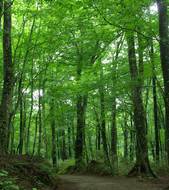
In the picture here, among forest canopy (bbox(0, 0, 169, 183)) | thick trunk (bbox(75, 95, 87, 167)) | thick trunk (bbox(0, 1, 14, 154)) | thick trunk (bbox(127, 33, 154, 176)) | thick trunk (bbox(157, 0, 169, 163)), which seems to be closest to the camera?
thick trunk (bbox(157, 0, 169, 163))

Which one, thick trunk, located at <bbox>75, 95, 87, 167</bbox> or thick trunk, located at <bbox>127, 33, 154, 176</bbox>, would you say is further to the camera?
thick trunk, located at <bbox>75, 95, 87, 167</bbox>

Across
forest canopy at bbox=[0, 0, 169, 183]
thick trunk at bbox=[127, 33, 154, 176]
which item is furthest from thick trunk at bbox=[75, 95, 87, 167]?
thick trunk at bbox=[127, 33, 154, 176]

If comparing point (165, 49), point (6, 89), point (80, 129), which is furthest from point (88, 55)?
point (165, 49)

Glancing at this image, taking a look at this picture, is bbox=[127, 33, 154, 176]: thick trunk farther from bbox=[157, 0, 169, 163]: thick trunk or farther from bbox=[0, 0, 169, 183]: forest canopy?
bbox=[157, 0, 169, 163]: thick trunk

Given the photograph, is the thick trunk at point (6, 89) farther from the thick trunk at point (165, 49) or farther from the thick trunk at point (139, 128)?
the thick trunk at point (139, 128)

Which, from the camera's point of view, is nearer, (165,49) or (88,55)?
(165,49)

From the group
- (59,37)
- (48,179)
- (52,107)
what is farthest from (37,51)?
(52,107)

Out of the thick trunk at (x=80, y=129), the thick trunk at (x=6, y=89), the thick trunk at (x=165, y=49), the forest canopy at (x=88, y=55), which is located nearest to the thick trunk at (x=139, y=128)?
the forest canopy at (x=88, y=55)

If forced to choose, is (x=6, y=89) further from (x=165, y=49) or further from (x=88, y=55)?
(x=88, y=55)

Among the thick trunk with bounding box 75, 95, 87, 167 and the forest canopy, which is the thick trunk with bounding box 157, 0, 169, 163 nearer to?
the forest canopy

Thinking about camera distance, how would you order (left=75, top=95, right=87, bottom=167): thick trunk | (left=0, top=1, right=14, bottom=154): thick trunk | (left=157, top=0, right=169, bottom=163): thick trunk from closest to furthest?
1. (left=157, top=0, right=169, bottom=163): thick trunk
2. (left=0, top=1, right=14, bottom=154): thick trunk
3. (left=75, top=95, right=87, bottom=167): thick trunk

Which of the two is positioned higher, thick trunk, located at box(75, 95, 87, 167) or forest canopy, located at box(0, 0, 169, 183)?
forest canopy, located at box(0, 0, 169, 183)

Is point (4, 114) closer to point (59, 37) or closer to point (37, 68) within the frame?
point (59, 37)

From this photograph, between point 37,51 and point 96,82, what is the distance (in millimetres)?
3909
